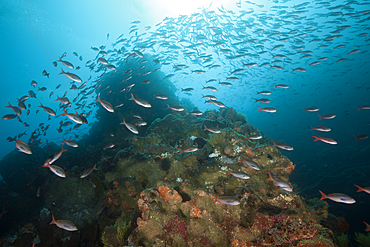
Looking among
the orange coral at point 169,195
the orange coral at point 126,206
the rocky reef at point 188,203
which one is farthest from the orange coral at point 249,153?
the orange coral at point 126,206

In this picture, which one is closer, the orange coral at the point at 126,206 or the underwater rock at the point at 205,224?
the underwater rock at the point at 205,224

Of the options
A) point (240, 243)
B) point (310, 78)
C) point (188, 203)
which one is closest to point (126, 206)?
point (188, 203)

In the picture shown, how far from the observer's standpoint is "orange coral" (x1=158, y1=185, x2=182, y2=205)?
350 cm

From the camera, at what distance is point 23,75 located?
51406 mm

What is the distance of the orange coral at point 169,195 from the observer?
11.5 ft

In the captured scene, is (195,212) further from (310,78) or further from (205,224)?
(310,78)

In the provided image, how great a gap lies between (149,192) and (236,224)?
7.72 ft

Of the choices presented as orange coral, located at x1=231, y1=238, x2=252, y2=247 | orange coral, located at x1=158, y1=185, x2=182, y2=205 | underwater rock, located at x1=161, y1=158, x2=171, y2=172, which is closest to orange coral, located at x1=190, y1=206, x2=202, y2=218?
orange coral, located at x1=158, y1=185, x2=182, y2=205

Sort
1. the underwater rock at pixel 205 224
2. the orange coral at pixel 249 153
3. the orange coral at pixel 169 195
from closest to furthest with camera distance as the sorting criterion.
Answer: the underwater rock at pixel 205 224 < the orange coral at pixel 169 195 < the orange coral at pixel 249 153

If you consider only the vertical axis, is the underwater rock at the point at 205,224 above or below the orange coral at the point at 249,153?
above

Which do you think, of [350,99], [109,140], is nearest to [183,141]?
[109,140]

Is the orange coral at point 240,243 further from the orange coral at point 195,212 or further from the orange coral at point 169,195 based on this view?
the orange coral at point 169,195

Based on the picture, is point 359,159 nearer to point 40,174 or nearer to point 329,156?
point 329,156

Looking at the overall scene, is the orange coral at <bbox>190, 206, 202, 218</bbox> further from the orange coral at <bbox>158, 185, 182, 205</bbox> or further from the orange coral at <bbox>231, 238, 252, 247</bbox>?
the orange coral at <bbox>231, 238, 252, 247</bbox>
